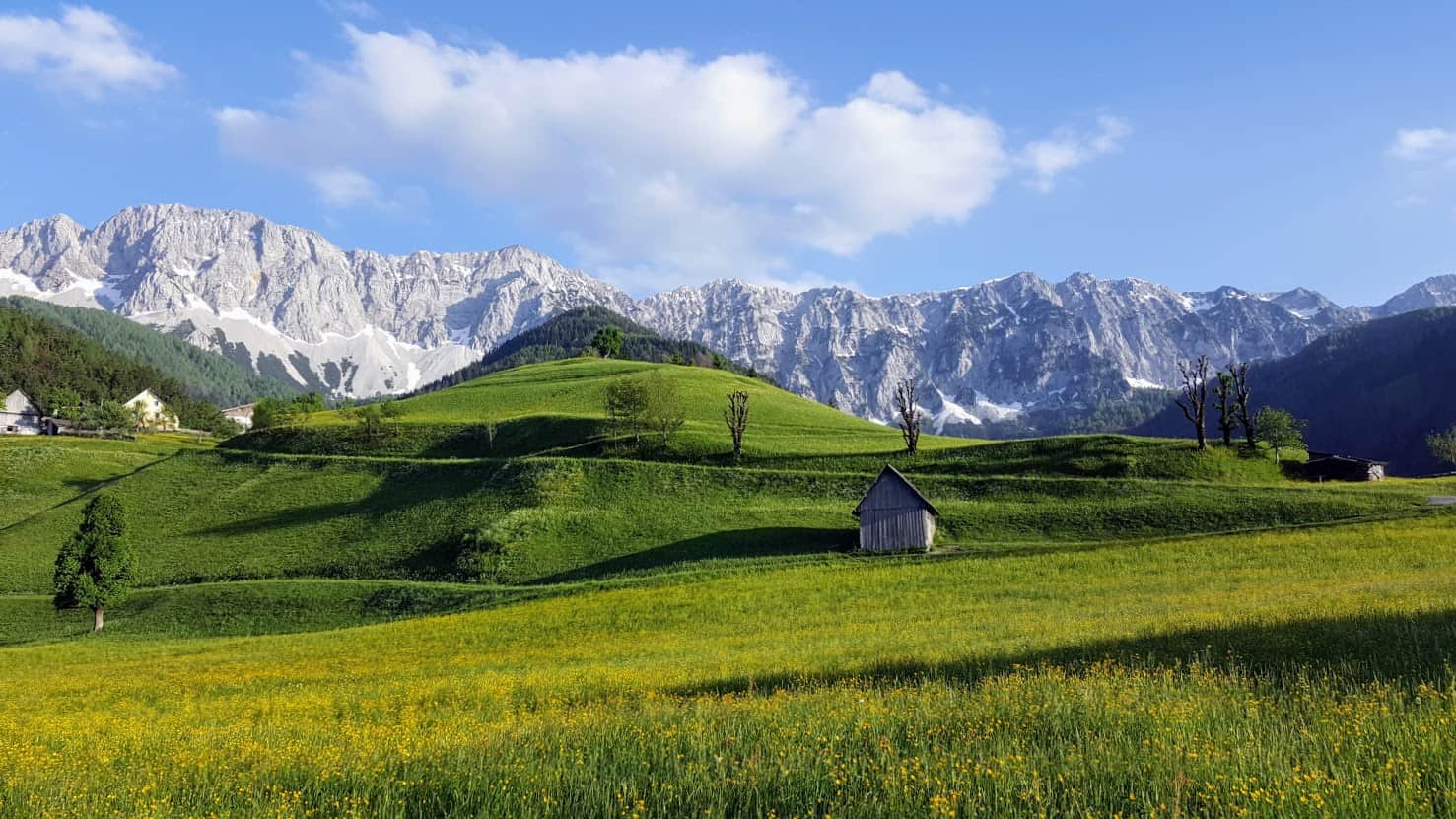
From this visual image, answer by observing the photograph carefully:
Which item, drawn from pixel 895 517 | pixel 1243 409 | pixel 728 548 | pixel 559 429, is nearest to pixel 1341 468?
pixel 1243 409

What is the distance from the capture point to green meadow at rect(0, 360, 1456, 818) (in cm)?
782

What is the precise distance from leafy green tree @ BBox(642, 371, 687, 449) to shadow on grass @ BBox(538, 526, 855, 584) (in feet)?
110

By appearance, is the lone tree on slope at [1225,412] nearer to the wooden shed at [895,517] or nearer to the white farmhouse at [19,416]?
the wooden shed at [895,517]

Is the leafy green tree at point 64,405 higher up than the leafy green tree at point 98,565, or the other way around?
the leafy green tree at point 64,405

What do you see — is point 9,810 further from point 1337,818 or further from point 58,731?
point 1337,818

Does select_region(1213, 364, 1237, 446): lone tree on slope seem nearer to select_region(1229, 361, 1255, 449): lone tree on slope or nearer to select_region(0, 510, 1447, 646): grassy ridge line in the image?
select_region(1229, 361, 1255, 449): lone tree on slope

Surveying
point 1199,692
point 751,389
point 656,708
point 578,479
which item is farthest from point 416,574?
point 751,389

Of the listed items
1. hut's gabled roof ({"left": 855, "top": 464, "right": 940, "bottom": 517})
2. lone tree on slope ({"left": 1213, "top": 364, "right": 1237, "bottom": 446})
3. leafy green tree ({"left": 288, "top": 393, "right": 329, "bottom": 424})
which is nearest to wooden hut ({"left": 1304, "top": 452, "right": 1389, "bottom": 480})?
lone tree on slope ({"left": 1213, "top": 364, "right": 1237, "bottom": 446})

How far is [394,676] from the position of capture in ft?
89.9

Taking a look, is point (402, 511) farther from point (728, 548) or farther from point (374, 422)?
point (374, 422)

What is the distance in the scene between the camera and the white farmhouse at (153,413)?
186250 millimetres

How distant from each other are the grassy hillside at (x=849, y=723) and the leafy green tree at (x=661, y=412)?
67.9 meters

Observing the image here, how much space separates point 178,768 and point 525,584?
4912 centimetres

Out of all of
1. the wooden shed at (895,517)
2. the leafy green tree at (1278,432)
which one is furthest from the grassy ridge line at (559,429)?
the leafy green tree at (1278,432)
